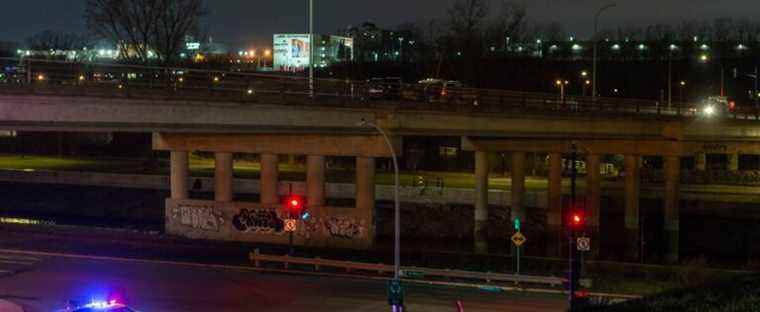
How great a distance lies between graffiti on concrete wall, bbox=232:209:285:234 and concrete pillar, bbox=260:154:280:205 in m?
0.76

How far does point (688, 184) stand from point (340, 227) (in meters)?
44.1

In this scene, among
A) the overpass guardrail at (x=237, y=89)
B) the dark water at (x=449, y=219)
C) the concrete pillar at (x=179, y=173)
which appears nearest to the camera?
the overpass guardrail at (x=237, y=89)

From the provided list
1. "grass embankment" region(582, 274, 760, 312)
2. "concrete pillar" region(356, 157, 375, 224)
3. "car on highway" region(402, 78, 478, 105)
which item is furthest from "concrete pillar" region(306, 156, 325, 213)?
"grass embankment" region(582, 274, 760, 312)

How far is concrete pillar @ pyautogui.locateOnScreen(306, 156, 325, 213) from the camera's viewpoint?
4625cm

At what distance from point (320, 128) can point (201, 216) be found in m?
10.1

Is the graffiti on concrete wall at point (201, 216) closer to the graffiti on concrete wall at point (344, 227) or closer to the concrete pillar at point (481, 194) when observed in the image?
the graffiti on concrete wall at point (344, 227)

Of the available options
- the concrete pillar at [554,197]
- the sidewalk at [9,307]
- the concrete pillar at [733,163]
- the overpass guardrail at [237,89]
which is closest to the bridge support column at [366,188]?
the overpass guardrail at [237,89]

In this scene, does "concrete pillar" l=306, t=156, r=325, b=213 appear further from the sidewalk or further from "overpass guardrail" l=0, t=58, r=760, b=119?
the sidewalk

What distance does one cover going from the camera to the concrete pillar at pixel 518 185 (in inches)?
2371

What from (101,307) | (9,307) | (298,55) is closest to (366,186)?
(9,307)

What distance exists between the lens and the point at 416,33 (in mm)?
179125

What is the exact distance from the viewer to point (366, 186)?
4559cm

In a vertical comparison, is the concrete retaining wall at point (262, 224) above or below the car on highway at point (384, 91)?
below

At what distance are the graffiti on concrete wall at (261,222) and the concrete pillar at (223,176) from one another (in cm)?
145
